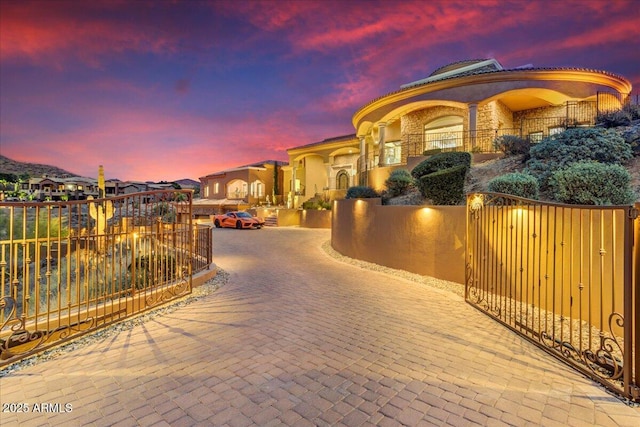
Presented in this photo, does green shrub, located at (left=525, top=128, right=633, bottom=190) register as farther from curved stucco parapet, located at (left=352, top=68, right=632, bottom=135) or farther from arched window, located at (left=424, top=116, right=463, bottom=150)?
arched window, located at (left=424, top=116, right=463, bottom=150)

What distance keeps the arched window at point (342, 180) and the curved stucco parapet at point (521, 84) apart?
11.7 m

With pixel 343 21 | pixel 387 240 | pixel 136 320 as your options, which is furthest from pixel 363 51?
pixel 136 320

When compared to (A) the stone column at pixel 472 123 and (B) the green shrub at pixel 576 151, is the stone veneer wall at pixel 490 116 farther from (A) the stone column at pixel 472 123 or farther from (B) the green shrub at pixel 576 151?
(B) the green shrub at pixel 576 151

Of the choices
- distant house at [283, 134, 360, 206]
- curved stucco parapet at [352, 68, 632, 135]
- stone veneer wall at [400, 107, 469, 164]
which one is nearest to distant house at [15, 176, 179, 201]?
distant house at [283, 134, 360, 206]

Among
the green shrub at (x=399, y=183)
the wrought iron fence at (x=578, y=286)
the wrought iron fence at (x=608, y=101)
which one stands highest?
the wrought iron fence at (x=608, y=101)

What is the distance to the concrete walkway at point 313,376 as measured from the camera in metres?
2.65

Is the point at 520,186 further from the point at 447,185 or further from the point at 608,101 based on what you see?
the point at 608,101

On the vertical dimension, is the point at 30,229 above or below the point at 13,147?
below

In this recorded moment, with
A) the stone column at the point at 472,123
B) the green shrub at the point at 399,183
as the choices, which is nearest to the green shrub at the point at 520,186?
the green shrub at the point at 399,183

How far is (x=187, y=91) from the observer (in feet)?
66.9

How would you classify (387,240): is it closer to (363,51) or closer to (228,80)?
(363,51)

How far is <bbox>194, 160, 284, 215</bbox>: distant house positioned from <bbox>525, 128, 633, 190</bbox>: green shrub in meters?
24.5

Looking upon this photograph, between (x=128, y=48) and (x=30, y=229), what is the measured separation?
363 inches

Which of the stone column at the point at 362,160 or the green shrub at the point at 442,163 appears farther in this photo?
the stone column at the point at 362,160
